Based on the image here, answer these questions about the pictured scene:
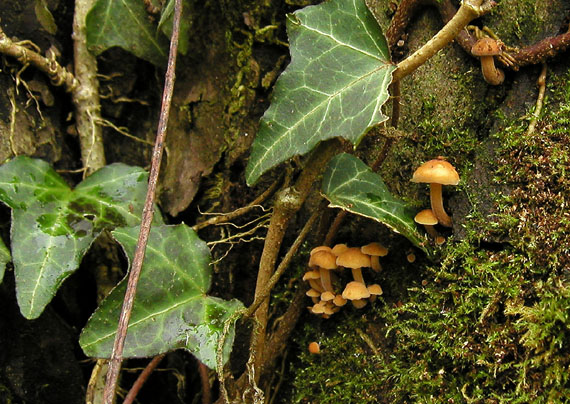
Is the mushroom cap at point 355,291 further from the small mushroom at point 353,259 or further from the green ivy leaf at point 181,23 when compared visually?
the green ivy leaf at point 181,23

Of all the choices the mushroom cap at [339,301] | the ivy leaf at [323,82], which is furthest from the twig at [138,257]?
the mushroom cap at [339,301]

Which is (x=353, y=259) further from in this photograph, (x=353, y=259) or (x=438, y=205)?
(x=438, y=205)

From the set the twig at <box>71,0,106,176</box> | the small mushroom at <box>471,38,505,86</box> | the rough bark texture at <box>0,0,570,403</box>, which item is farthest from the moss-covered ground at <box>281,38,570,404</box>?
the twig at <box>71,0,106,176</box>

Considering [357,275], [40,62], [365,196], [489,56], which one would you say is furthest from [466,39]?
[40,62]

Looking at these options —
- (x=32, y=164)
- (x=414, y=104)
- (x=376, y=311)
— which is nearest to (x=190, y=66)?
(x=32, y=164)

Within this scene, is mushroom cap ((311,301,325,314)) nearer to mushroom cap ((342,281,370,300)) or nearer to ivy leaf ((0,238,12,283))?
mushroom cap ((342,281,370,300))

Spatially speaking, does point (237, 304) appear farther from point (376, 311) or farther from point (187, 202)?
point (187, 202)
